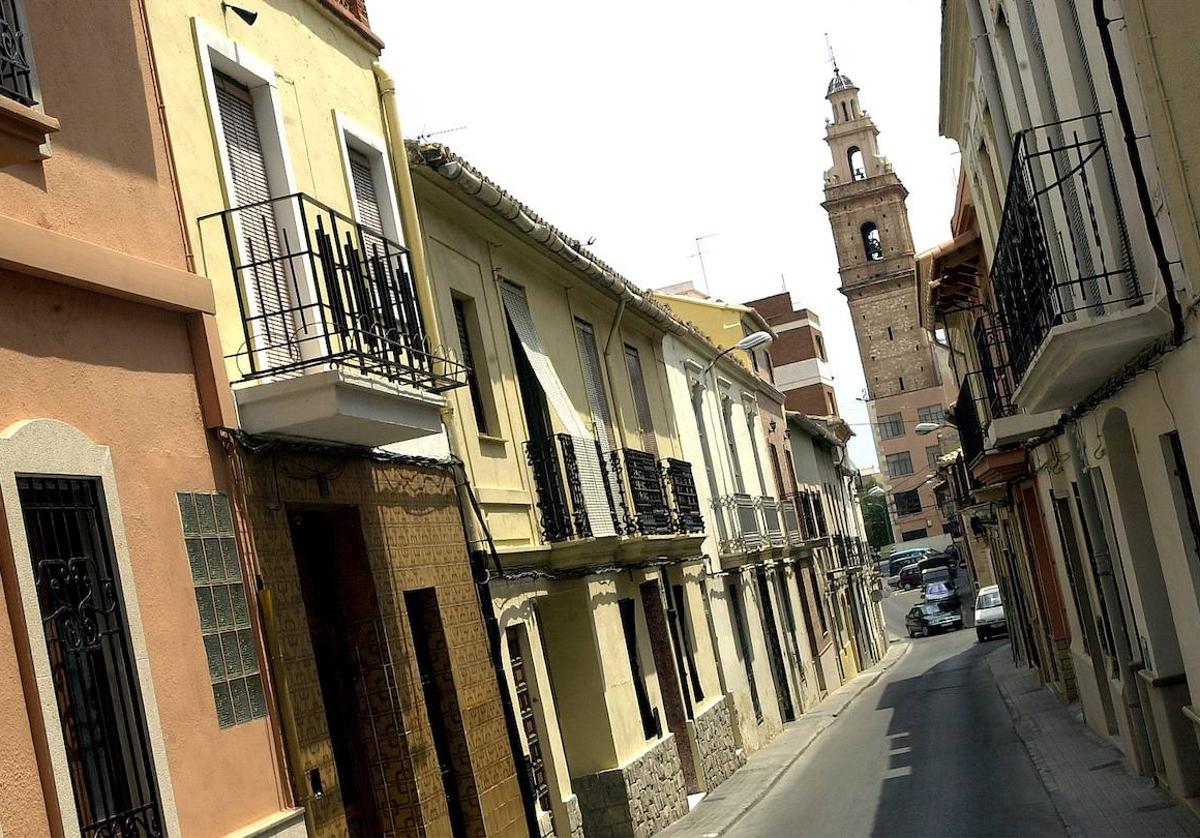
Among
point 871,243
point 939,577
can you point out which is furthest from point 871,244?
point 939,577

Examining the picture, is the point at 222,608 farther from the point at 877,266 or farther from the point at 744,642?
the point at 877,266

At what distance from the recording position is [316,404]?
873cm

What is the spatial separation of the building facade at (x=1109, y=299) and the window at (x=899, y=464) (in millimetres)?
84935

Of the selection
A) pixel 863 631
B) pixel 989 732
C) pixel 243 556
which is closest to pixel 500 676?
pixel 243 556

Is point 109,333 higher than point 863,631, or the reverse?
point 109,333

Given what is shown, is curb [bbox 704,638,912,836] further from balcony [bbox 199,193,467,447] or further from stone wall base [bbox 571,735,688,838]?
balcony [bbox 199,193,467,447]

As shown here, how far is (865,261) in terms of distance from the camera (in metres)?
89.9

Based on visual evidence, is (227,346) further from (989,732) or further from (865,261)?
(865,261)

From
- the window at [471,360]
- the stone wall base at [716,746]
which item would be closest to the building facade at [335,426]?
the window at [471,360]

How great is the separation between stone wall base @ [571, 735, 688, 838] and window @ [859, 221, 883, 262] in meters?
74.7

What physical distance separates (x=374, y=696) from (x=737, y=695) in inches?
583

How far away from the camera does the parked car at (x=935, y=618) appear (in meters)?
57.6

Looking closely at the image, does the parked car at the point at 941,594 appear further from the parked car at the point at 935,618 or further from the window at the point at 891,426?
the window at the point at 891,426

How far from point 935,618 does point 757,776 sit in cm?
3806
